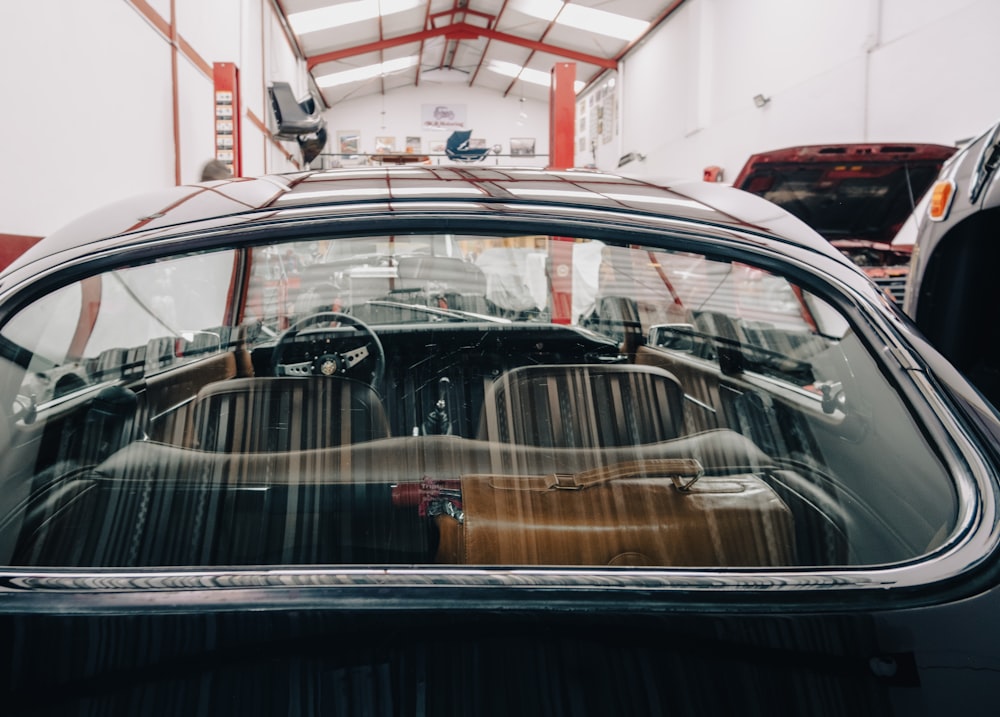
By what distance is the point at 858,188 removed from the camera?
4438 millimetres

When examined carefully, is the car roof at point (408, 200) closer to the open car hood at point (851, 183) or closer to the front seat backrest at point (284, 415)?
the front seat backrest at point (284, 415)

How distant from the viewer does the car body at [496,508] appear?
21.9 inches

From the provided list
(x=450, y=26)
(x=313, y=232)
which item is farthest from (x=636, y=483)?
(x=450, y=26)

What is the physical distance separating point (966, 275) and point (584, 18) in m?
12.1

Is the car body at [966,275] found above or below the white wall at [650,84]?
below

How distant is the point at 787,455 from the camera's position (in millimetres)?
1030

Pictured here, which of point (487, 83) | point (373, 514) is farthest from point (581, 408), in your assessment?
point (487, 83)

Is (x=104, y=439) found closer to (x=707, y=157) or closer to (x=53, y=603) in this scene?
(x=53, y=603)

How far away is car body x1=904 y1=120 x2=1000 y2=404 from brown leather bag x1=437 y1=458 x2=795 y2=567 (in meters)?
1.82

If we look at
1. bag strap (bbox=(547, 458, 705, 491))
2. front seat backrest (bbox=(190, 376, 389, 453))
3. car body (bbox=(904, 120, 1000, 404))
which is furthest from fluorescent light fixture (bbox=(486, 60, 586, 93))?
bag strap (bbox=(547, 458, 705, 491))

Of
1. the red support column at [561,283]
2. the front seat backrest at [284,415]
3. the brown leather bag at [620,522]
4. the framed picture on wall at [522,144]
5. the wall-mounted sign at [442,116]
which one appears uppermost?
the wall-mounted sign at [442,116]

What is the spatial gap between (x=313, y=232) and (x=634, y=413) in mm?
567

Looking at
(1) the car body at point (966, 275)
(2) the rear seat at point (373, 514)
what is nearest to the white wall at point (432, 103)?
(1) the car body at point (966, 275)

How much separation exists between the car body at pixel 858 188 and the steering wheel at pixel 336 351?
264 cm
